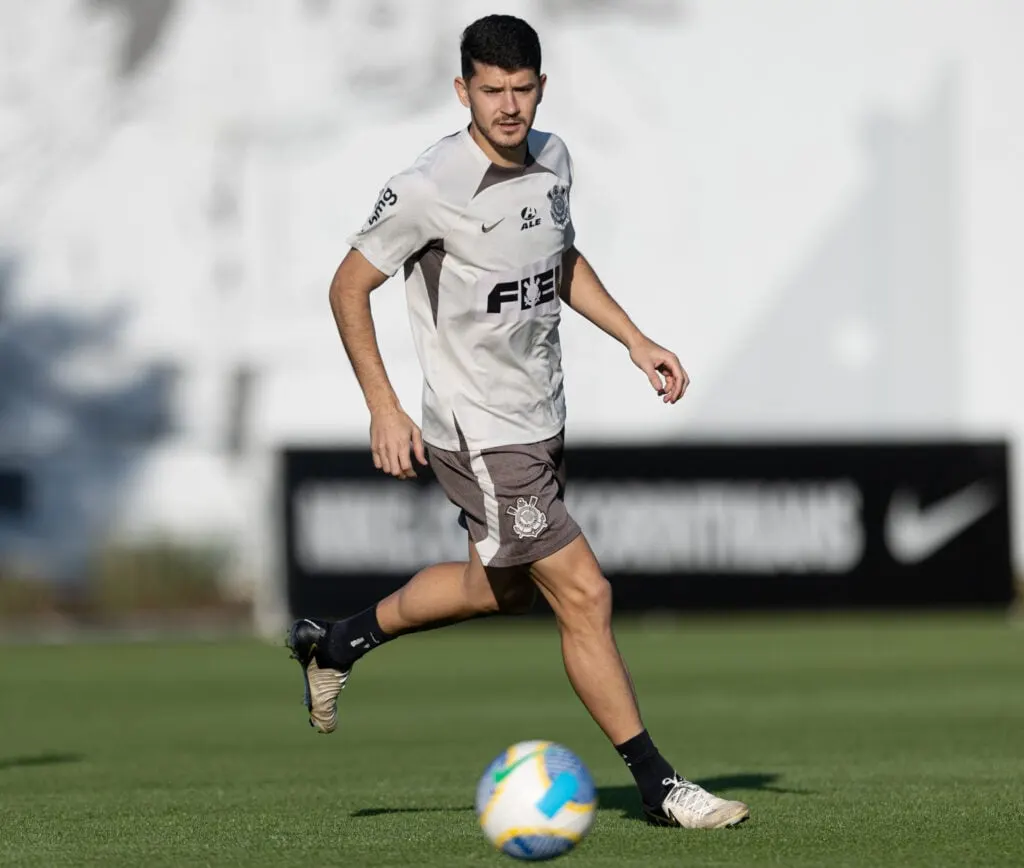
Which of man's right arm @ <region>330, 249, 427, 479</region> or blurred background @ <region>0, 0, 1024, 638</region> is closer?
man's right arm @ <region>330, 249, 427, 479</region>

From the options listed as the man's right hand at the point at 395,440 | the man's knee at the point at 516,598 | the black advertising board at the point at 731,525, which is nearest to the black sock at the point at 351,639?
the man's knee at the point at 516,598

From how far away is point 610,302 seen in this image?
720cm

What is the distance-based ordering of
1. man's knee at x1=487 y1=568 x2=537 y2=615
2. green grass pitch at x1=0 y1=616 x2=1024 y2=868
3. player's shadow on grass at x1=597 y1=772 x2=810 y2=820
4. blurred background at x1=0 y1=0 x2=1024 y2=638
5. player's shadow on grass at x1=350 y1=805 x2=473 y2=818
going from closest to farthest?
green grass pitch at x1=0 y1=616 x2=1024 y2=868, man's knee at x1=487 y1=568 x2=537 y2=615, player's shadow on grass at x1=350 y1=805 x2=473 y2=818, player's shadow on grass at x1=597 y1=772 x2=810 y2=820, blurred background at x1=0 y1=0 x2=1024 y2=638

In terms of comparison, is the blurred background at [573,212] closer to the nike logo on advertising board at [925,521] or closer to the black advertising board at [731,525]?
the black advertising board at [731,525]

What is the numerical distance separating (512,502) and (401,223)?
89 cm

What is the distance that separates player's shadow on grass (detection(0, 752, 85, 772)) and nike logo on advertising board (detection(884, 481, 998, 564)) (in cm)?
1169

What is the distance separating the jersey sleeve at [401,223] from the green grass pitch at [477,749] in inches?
66.6

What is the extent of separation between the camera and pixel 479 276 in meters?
6.73

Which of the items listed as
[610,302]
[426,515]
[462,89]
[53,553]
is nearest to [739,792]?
[610,302]

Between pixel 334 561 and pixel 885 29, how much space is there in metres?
12.7

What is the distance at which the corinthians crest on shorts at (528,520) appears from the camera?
6715 millimetres

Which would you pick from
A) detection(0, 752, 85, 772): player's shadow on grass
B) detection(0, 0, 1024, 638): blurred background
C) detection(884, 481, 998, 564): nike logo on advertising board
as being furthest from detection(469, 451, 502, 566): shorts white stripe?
detection(0, 0, 1024, 638): blurred background

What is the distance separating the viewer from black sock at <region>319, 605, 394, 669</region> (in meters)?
7.19

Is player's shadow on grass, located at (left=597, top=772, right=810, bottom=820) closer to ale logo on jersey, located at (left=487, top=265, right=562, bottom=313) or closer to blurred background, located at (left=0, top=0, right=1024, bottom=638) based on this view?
ale logo on jersey, located at (left=487, top=265, right=562, bottom=313)
